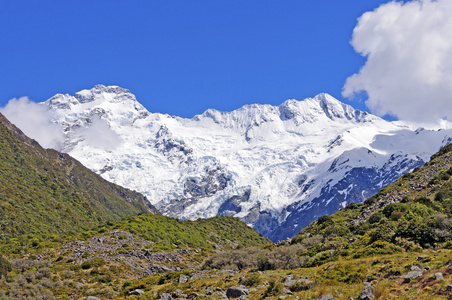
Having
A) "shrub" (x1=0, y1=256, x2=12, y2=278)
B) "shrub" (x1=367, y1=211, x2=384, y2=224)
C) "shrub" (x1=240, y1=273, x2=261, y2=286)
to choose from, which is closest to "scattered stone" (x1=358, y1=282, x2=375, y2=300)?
"shrub" (x1=240, y1=273, x2=261, y2=286)

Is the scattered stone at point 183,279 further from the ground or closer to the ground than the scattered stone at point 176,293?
further from the ground

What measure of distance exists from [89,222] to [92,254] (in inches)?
3171

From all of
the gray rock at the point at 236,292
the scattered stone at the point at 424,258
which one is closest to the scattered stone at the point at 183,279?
the gray rock at the point at 236,292

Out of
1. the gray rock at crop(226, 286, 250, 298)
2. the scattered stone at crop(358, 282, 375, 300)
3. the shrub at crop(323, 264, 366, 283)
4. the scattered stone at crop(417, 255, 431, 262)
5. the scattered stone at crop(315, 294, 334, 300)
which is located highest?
the scattered stone at crop(417, 255, 431, 262)

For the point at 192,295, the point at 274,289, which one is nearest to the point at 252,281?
the point at 192,295

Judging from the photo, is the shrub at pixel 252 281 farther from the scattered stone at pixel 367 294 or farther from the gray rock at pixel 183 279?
the scattered stone at pixel 367 294

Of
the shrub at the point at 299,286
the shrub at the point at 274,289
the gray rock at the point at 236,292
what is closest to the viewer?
the shrub at the point at 299,286

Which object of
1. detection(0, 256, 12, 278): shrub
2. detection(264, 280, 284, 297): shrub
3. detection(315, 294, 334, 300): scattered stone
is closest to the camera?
detection(315, 294, 334, 300): scattered stone

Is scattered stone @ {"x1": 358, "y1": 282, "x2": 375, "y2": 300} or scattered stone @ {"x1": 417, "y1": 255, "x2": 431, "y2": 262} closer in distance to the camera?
scattered stone @ {"x1": 358, "y1": 282, "x2": 375, "y2": 300}

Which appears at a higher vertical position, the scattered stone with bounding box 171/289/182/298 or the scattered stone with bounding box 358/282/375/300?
the scattered stone with bounding box 358/282/375/300

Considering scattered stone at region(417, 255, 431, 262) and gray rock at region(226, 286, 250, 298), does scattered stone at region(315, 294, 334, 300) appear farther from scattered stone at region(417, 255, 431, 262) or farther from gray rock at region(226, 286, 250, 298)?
gray rock at region(226, 286, 250, 298)

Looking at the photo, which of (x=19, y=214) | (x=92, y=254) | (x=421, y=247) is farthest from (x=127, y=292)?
(x=19, y=214)

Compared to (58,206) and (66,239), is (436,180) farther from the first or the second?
(58,206)

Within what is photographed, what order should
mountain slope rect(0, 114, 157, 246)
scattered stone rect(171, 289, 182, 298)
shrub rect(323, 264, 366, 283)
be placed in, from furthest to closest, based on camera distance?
mountain slope rect(0, 114, 157, 246)
scattered stone rect(171, 289, 182, 298)
shrub rect(323, 264, 366, 283)
